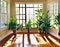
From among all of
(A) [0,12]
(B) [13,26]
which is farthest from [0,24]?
(B) [13,26]

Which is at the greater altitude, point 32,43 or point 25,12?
point 25,12

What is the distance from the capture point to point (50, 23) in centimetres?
965

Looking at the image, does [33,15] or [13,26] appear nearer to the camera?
[13,26]

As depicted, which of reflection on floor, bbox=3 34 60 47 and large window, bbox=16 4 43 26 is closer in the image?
reflection on floor, bbox=3 34 60 47

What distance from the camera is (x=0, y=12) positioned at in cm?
819

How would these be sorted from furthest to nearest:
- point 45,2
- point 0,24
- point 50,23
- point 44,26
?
point 45,2
point 50,23
point 44,26
point 0,24

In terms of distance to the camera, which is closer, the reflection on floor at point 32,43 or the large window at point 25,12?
the reflection on floor at point 32,43

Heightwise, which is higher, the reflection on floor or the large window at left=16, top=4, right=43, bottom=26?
the large window at left=16, top=4, right=43, bottom=26

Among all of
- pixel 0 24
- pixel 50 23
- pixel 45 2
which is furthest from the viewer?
pixel 45 2

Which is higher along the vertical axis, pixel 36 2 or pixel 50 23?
pixel 36 2

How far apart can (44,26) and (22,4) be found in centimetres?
341

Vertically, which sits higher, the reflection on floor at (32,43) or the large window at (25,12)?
the large window at (25,12)

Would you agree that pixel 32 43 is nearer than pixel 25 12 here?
Yes

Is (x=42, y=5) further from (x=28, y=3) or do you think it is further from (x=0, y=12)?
(x=0, y=12)
